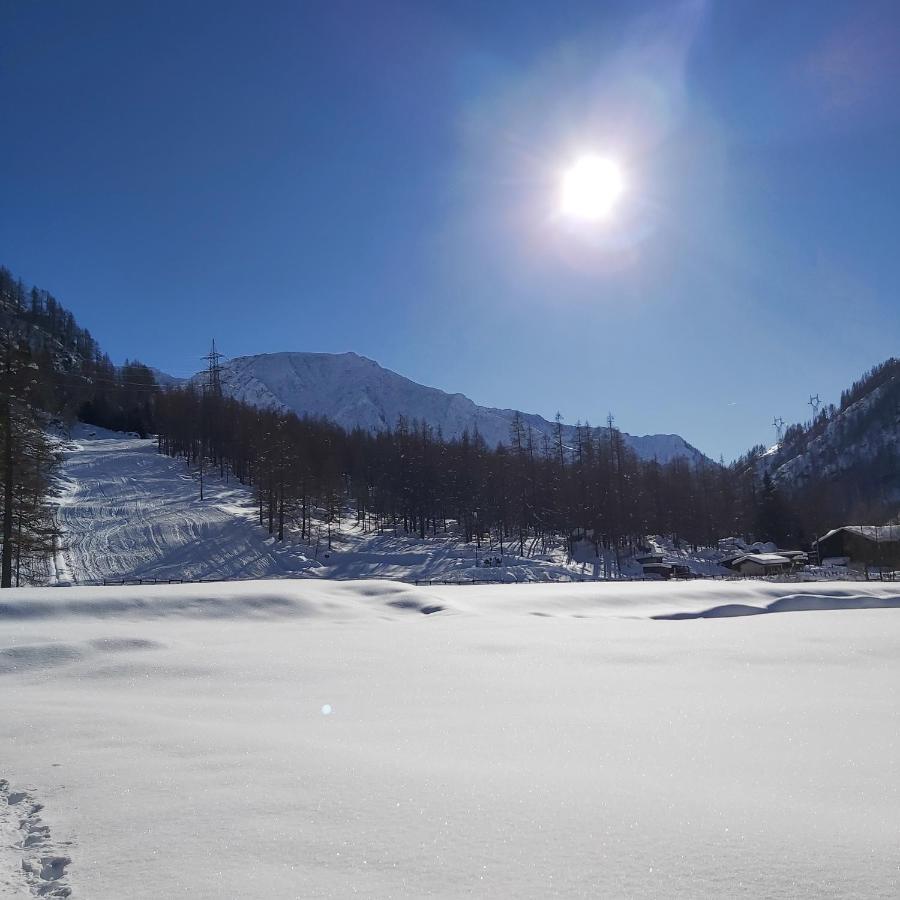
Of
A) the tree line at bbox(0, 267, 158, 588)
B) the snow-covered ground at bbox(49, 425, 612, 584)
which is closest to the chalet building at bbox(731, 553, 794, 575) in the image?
the snow-covered ground at bbox(49, 425, 612, 584)

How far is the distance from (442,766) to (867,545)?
72.8m

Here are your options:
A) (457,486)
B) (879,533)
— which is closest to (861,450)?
(879,533)

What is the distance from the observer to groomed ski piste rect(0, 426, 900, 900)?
338 cm

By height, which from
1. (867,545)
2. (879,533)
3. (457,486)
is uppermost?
(457,486)

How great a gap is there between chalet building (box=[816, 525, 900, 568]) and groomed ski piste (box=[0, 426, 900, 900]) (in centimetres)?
6042

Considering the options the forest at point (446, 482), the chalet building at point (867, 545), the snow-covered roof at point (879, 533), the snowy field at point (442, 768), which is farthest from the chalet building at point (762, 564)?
the snowy field at point (442, 768)

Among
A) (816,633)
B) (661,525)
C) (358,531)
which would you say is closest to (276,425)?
(358,531)

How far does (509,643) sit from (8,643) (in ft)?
30.0

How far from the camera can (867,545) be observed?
6334 cm

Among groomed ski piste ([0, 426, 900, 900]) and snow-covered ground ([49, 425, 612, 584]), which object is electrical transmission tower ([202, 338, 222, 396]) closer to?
snow-covered ground ([49, 425, 612, 584])

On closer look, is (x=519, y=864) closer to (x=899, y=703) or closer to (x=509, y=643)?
(x=899, y=703)

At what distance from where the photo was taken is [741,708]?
24.4 feet

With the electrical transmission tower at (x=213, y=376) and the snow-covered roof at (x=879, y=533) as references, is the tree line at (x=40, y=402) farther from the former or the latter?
the snow-covered roof at (x=879, y=533)

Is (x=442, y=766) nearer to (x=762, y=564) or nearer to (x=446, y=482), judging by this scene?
(x=762, y=564)
